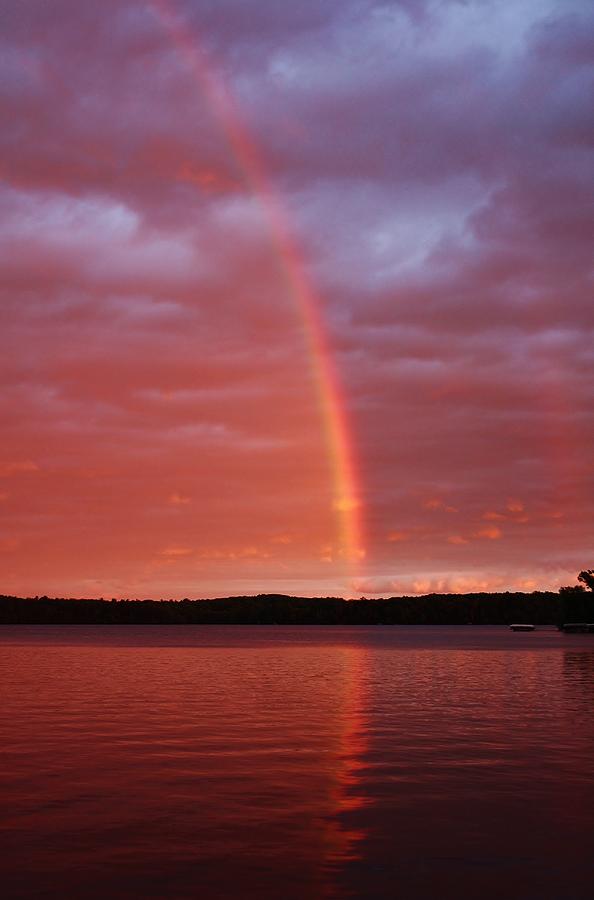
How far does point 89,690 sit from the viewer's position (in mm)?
67312

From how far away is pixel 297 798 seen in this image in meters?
27.3

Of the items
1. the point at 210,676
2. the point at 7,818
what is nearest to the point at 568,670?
the point at 210,676

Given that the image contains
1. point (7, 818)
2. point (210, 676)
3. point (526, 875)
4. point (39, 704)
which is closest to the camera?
point (526, 875)

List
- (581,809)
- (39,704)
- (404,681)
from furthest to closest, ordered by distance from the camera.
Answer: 1. (404,681)
2. (39,704)
3. (581,809)

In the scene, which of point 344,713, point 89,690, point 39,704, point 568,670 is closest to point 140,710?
point 39,704

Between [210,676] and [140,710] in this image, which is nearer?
[140,710]

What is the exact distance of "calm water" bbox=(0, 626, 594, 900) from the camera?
1919cm

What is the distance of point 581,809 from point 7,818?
1434cm

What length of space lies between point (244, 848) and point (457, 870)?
449cm

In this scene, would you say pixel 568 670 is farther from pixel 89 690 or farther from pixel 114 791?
pixel 114 791

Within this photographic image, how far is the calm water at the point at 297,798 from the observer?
19.2 m

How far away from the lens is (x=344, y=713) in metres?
52.2

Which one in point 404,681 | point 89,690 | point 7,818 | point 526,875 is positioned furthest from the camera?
point 404,681

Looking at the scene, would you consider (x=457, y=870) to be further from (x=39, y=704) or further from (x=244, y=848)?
(x=39, y=704)
